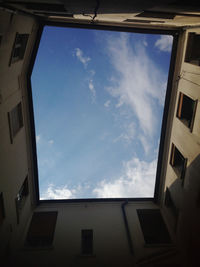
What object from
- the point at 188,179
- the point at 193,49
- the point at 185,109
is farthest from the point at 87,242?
the point at 193,49

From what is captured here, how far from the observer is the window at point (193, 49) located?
1032cm

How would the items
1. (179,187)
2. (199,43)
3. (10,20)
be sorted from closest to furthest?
(10,20) → (199,43) → (179,187)

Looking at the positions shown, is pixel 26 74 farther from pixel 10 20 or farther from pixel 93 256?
pixel 93 256

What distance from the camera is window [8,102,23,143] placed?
9766 millimetres

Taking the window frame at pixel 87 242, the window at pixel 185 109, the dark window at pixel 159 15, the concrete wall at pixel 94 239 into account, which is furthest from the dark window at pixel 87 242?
the dark window at pixel 159 15

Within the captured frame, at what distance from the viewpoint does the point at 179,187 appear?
11250 mm

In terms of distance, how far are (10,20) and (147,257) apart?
512 inches

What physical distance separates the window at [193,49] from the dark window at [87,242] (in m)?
11.6

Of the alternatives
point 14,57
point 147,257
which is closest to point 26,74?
point 14,57

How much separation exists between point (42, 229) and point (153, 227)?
711cm

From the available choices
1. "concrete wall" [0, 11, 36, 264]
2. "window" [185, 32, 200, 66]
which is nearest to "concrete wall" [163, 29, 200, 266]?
"window" [185, 32, 200, 66]

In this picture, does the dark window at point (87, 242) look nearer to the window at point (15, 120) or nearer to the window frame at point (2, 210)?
the window frame at point (2, 210)

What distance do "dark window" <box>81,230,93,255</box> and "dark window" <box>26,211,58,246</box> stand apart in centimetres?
193

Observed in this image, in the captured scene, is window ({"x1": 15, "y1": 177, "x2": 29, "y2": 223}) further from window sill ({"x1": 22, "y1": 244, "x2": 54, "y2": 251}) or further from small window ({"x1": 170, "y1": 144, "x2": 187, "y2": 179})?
small window ({"x1": 170, "y1": 144, "x2": 187, "y2": 179})
